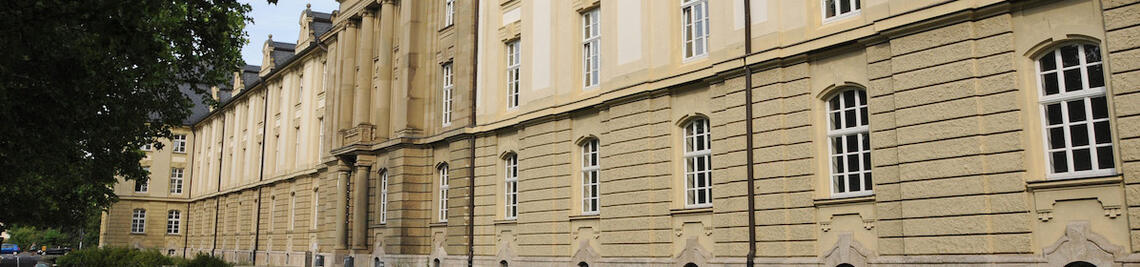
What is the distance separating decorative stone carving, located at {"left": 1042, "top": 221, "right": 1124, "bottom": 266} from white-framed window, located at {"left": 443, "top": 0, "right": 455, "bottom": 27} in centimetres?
2164

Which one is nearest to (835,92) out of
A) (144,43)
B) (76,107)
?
(144,43)

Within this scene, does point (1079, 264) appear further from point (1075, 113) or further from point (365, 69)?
point (365, 69)

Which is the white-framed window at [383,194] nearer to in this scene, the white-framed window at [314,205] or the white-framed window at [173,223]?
the white-framed window at [314,205]

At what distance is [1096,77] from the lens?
13.4 m

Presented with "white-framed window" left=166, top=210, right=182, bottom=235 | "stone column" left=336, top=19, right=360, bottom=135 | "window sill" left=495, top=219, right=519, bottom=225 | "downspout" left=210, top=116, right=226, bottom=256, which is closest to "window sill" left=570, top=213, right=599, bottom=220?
"window sill" left=495, top=219, right=519, bottom=225

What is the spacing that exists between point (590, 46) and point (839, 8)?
26.4 feet

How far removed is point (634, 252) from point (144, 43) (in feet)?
36.3

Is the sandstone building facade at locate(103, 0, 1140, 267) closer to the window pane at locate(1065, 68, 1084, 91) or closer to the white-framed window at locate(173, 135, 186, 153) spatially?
the window pane at locate(1065, 68, 1084, 91)

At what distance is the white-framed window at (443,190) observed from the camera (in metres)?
30.2

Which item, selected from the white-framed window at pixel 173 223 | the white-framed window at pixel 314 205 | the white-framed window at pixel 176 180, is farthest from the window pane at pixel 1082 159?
the white-framed window at pixel 176 180

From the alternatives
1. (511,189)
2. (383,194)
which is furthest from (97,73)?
(383,194)

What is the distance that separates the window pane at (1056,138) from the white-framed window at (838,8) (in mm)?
4306

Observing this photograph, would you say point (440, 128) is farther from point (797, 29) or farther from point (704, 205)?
point (797, 29)

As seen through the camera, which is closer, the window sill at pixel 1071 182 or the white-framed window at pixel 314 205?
the window sill at pixel 1071 182
